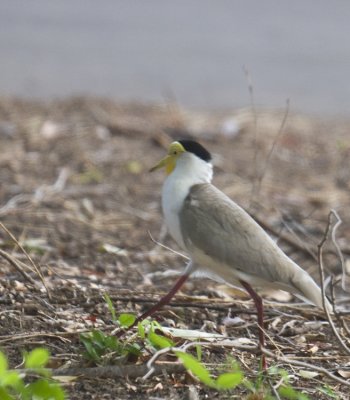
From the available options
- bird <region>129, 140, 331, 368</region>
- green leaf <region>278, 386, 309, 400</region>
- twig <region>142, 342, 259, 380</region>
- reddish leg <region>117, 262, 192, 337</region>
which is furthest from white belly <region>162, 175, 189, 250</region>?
green leaf <region>278, 386, 309, 400</region>

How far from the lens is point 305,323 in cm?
536

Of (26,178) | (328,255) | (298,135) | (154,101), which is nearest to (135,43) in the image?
(154,101)

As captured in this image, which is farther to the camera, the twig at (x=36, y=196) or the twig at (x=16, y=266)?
the twig at (x=36, y=196)

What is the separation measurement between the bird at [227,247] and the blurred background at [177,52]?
23.0ft

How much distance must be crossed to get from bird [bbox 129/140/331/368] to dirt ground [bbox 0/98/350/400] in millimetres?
259

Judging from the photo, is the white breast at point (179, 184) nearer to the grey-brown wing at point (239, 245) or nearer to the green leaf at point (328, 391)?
the grey-brown wing at point (239, 245)

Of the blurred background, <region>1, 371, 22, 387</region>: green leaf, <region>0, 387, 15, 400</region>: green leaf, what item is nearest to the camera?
<region>1, 371, 22, 387</region>: green leaf

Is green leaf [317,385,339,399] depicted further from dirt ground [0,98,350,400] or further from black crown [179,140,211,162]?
black crown [179,140,211,162]

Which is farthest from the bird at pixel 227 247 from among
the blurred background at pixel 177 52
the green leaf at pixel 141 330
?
the blurred background at pixel 177 52

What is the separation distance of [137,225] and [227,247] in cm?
282

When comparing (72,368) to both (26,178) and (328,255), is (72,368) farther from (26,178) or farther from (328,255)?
(26,178)

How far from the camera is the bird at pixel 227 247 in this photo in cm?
458

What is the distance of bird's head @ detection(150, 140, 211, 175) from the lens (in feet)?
16.1

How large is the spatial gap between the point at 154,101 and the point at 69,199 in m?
4.70
